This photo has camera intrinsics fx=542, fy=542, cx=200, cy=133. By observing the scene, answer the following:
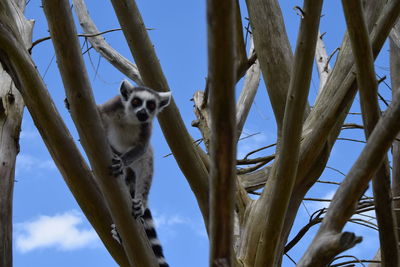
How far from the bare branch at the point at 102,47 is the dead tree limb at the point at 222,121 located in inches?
203

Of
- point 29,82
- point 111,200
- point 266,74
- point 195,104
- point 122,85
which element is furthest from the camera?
point 195,104

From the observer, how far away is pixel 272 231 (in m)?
4.66

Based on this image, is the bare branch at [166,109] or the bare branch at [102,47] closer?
the bare branch at [166,109]

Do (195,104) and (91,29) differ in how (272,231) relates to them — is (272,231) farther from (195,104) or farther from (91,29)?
(91,29)

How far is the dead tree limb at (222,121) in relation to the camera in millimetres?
2359

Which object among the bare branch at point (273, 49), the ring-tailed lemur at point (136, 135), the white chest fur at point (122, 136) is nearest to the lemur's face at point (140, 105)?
the ring-tailed lemur at point (136, 135)

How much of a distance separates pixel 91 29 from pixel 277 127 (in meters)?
3.43

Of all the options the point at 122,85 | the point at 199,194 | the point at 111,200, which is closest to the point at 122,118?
the point at 122,85

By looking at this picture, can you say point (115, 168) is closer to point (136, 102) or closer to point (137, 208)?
point (137, 208)

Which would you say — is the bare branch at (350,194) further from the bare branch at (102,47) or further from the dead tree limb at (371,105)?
the bare branch at (102,47)

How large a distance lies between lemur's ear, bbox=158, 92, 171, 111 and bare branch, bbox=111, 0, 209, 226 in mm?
51

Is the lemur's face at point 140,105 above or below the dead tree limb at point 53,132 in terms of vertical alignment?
above

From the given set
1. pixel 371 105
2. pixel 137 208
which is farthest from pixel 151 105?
pixel 371 105

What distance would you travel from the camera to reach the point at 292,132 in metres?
4.22
